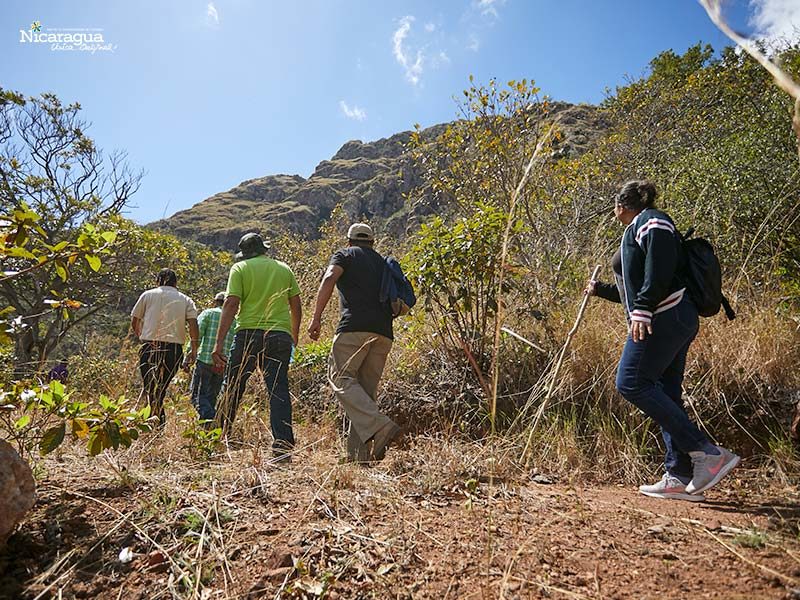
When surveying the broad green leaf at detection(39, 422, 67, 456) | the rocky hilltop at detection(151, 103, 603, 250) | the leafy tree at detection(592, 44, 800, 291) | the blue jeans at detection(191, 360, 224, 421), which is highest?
the rocky hilltop at detection(151, 103, 603, 250)

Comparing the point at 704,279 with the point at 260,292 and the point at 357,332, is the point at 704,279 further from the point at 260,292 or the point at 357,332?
the point at 260,292

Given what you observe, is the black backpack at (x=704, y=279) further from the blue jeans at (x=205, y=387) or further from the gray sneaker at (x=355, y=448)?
the blue jeans at (x=205, y=387)

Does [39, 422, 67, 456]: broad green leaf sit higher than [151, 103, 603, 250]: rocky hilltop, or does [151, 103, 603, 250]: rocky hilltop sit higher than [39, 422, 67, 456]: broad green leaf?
[151, 103, 603, 250]: rocky hilltop

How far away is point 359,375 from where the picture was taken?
351 cm

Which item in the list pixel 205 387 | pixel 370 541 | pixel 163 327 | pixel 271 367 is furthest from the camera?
pixel 205 387

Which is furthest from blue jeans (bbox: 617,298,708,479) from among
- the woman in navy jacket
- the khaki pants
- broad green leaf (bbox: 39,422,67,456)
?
broad green leaf (bbox: 39,422,67,456)

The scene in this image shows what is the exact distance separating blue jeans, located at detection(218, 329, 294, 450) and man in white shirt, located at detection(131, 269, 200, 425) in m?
1.20

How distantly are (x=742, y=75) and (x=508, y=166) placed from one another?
11800 millimetres

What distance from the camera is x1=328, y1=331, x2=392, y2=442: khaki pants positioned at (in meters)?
3.16

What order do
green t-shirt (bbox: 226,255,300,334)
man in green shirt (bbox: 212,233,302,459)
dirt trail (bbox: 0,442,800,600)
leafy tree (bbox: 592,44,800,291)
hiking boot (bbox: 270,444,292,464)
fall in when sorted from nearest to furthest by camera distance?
dirt trail (bbox: 0,442,800,600) → hiking boot (bbox: 270,444,292,464) → man in green shirt (bbox: 212,233,302,459) → green t-shirt (bbox: 226,255,300,334) → leafy tree (bbox: 592,44,800,291)

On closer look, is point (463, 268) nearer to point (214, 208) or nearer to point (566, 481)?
point (566, 481)

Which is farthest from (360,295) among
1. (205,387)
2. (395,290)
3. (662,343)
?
(205,387)

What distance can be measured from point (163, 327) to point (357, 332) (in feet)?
6.97

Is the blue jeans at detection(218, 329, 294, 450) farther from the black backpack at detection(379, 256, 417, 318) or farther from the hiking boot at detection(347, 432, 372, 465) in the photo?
the black backpack at detection(379, 256, 417, 318)
